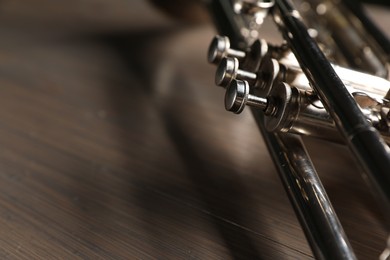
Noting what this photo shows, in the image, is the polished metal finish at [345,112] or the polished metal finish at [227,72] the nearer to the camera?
the polished metal finish at [345,112]

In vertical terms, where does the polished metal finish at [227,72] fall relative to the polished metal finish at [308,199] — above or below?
above

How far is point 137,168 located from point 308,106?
0.71 ft

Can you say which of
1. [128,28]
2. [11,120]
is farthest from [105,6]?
[11,120]

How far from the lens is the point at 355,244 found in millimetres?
419

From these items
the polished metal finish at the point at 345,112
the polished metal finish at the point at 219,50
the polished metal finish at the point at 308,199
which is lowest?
the polished metal finish at the point at 308,199

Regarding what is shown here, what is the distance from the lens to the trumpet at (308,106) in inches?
12.5

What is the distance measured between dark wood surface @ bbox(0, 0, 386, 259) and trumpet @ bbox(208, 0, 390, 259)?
0.06 metres

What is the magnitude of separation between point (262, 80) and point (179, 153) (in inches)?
6.0

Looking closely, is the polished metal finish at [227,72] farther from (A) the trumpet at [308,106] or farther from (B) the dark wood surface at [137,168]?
(B) the dark wood surface at [137,168]

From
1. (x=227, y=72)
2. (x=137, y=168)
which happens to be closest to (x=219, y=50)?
(x=227, y=72)

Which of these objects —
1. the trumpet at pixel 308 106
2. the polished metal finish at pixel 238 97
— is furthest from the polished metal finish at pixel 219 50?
the polished metal finish at pixel 238 97

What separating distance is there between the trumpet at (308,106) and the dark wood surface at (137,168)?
0.06 m

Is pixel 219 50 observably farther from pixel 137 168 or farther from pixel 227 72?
pixel 137 168

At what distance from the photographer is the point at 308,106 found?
0.40 m
